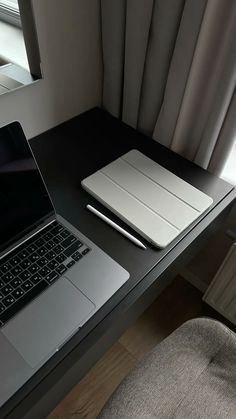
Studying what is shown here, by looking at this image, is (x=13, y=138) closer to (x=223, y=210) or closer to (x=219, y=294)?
(x=223, y=210)

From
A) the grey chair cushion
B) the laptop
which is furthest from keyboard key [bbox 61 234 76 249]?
the grey chair cushion

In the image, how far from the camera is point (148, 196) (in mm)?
804

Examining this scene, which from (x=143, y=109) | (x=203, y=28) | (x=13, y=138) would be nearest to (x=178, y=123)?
(x=143, y=109)

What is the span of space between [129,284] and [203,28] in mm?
580

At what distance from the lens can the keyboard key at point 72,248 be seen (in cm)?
69

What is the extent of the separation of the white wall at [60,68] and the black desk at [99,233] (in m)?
0.06

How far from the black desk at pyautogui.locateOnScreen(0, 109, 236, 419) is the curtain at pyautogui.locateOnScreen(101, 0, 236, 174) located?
65 mm

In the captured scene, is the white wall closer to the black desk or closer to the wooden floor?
the black desk

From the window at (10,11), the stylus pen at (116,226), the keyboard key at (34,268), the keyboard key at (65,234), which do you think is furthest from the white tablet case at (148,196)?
the window at (10,11)

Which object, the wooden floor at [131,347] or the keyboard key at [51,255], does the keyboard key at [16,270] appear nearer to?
the keyboard key at [51,255]

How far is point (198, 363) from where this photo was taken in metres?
0.75

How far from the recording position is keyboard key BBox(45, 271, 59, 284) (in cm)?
65

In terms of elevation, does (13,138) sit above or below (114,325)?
above

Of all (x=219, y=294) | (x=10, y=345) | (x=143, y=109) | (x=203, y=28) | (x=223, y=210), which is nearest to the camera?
(x=10, y=345)
